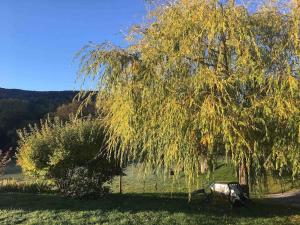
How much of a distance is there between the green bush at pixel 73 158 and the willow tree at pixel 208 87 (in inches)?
287

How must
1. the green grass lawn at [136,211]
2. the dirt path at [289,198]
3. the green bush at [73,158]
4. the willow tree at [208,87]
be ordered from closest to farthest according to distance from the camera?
the willow tree at [208,87]
the green grass lawn at [136,211]
the green bush at [73,158]
the dirt path at [289,198]

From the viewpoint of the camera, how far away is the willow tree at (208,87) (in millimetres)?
8852

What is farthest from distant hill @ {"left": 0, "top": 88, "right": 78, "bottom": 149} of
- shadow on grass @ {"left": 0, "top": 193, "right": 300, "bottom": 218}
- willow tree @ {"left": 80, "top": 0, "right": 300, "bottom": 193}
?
willow tree @ {"left": 80, "top": 0, "right": 300, "bottom": 193}

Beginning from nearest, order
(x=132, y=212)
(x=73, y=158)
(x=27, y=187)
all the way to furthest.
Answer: (x=132, y=212)
(x=73, y=158)
(x=27, y=187)

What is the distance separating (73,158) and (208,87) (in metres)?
10.1

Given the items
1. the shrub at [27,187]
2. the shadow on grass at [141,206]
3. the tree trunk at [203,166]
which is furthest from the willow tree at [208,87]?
the shrub at [27,187]

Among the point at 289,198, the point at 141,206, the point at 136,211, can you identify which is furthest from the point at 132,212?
the point at 289,198

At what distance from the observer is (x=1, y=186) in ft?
71.6

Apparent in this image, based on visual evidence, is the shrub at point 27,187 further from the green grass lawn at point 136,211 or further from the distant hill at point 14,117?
the distant hill at point 14,117

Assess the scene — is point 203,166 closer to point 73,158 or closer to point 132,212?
point 132,212

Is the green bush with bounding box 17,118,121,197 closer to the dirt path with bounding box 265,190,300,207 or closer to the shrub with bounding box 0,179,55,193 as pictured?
the shrub with bounding box 0,179,55,193

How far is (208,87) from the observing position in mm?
9242

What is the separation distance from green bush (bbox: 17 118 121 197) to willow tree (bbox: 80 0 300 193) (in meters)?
7.30

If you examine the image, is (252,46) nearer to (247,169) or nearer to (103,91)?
(247,169)
